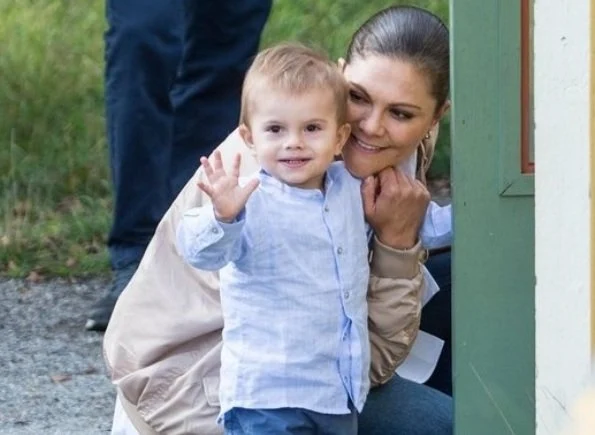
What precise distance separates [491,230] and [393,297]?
0.27 m

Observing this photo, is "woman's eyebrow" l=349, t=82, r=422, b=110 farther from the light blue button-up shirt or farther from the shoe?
the shoe

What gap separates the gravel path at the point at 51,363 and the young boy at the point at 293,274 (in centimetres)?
126

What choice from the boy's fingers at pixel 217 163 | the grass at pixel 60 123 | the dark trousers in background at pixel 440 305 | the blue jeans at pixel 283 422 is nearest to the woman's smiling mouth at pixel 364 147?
the boy's fingers at pixel 217 163

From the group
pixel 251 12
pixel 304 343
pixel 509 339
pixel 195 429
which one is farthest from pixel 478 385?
pixel 251 12

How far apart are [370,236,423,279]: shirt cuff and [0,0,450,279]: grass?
2.67m

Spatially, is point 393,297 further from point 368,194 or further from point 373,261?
point 368,194

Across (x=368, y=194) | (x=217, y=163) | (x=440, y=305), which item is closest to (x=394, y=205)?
(x=368, y=194)

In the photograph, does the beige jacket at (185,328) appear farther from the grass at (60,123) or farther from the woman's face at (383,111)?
the grass at (60,123)

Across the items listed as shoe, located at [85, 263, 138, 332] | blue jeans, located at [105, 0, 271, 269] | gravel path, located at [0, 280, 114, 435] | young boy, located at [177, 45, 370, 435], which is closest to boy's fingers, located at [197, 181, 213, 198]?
young boy, located at [177, 45, 370, 435]

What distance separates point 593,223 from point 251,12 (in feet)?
9.96

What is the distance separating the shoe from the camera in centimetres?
480

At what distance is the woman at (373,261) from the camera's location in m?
2.95

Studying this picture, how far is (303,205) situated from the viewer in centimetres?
288

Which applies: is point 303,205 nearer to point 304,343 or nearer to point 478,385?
point 304,343
